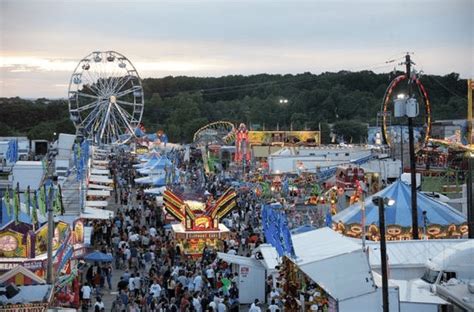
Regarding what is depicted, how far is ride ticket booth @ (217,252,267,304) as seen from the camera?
14.1 metres

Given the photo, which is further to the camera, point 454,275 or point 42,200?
point 42,200

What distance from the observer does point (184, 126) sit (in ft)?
261

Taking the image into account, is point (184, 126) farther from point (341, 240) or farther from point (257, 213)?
point (341, 240)

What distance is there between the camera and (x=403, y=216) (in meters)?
16.0

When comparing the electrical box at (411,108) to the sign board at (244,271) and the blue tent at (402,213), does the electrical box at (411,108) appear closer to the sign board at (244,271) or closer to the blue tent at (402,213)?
the blue tent at (402,213)

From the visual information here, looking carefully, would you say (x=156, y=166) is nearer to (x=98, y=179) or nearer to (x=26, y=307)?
(x=98, y=179)

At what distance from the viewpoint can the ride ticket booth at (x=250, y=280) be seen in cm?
1408

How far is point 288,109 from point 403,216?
224ft

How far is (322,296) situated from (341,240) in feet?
5.54

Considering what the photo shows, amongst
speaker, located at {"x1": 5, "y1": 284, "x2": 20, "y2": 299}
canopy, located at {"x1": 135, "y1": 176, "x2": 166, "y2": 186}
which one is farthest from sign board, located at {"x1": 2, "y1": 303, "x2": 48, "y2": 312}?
canopy, located at {"x1": 135, "y1": 176, "x2": 166, "y2": 186}

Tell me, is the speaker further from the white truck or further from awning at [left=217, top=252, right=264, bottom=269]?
the white truck

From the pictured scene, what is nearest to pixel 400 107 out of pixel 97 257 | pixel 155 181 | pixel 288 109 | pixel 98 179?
pixel 97 257

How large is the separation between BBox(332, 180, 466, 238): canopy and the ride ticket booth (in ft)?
8.24

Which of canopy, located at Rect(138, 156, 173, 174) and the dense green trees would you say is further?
the dense green trees
